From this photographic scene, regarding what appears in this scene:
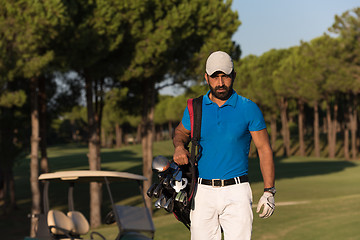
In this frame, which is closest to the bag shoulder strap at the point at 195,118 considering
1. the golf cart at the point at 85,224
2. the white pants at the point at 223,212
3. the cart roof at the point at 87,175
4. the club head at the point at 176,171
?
the club head at the point at 176,171

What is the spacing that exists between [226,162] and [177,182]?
37 centimetres

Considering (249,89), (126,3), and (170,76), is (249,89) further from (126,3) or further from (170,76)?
(126,3)

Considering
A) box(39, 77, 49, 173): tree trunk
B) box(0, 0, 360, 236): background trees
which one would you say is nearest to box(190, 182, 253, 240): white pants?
box(0, 0, 360, 236): background trees

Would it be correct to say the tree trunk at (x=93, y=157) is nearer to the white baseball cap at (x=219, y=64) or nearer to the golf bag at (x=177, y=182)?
the golf bag at (x=177, y=182)

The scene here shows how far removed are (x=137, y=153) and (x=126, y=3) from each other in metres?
44.0

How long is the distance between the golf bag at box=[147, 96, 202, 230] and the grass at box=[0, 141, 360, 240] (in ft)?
3.75

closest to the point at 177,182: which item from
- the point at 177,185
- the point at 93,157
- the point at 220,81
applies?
the point at 177,185

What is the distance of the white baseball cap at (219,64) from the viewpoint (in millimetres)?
4141

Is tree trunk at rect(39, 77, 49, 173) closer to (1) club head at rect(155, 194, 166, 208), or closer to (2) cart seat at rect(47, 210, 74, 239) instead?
(2) cart seat at rect(47, 210, 74, 239)

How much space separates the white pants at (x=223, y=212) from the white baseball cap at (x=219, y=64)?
2.64ft

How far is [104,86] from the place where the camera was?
2730 centimetres

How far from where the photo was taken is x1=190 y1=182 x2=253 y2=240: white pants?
408cm

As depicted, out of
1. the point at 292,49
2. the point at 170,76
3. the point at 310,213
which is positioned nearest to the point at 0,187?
the point at 170,76

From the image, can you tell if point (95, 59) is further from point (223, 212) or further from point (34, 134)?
point (223, 212)
